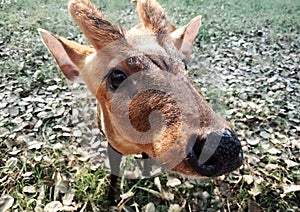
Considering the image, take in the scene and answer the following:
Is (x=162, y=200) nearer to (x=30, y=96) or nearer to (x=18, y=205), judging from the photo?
(x=18, y=205)

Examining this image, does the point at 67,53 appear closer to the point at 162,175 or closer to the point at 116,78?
the point at 116,78

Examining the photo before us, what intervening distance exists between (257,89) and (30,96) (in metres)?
2.47

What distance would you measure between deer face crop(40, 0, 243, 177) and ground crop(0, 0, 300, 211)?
0.62 meters

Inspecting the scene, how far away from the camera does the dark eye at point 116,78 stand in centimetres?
256

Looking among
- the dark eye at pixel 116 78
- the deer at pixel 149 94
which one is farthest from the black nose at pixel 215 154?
the dark eye at pixel 116 78

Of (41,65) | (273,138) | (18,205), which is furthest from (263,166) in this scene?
(41,65)

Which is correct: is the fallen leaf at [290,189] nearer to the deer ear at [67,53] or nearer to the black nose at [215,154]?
the black nose at [215,154]

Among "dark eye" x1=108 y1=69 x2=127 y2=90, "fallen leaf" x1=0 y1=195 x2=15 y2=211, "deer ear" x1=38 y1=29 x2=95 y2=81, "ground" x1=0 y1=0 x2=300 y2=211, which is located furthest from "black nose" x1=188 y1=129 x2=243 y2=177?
"fallen leaf" x1=0 y1=195 x2=15 y2=211

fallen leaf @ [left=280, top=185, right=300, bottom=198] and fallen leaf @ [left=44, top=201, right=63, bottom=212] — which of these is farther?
fallen leaf @ [left=280, top=185, right=300, bottom=198]

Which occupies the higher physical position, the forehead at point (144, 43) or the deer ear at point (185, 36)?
the forehead at point (144, 43)

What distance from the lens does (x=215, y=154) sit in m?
1.99

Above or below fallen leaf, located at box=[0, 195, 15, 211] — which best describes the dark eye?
above

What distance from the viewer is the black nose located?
6.54 ft

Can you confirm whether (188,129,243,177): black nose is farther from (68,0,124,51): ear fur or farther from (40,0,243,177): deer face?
(68,0,124,51): ear fur
